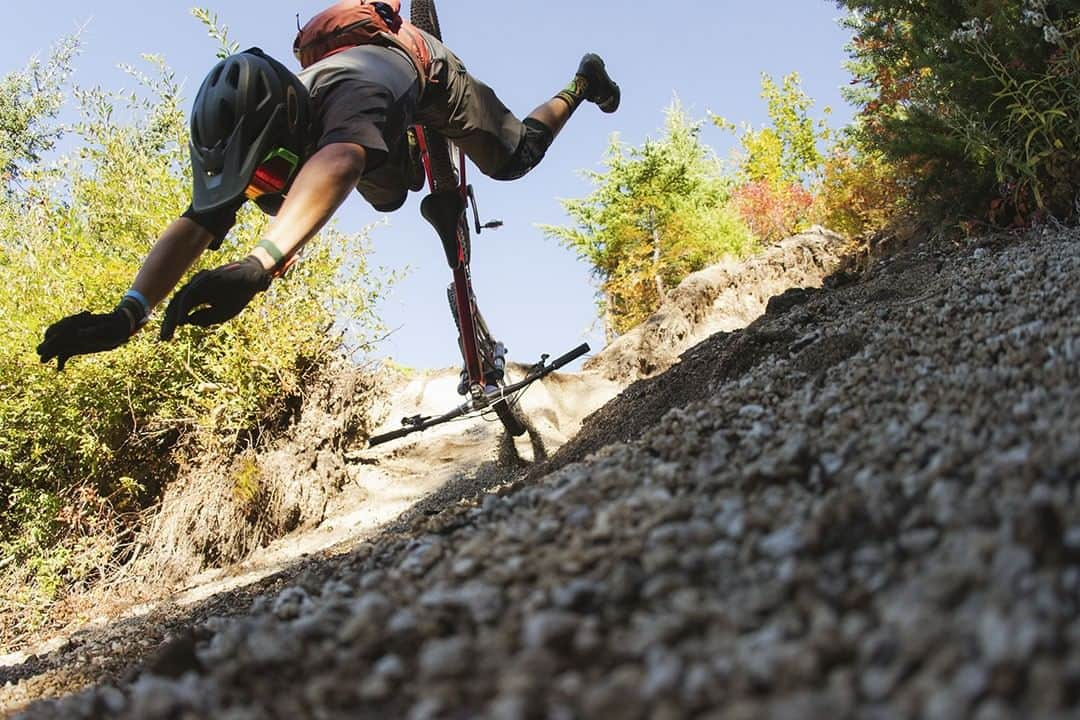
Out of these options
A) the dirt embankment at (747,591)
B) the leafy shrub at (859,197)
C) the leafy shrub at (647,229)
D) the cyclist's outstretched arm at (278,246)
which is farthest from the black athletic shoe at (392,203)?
the leafy shrub at (647,229)

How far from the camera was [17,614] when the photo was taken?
4730 mm

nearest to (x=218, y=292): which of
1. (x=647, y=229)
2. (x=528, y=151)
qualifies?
(x=528, y=151)

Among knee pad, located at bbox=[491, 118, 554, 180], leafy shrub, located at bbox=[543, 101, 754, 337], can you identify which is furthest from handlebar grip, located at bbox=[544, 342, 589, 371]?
leafy shrub, located at bbox=[543, 101, 754, 337]

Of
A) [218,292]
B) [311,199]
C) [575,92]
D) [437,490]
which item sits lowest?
[437,490]

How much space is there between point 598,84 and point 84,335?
2.85 metres

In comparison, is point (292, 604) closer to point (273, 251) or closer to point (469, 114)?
point (273, 251)

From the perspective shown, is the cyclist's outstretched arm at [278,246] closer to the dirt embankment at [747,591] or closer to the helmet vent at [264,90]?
the helmet vent at [264,90]

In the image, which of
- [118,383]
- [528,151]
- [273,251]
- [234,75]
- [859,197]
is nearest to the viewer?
[273,251]

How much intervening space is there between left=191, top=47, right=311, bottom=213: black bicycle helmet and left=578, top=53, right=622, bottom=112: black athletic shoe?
1909 mm

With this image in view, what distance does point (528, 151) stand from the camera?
3.65 meters

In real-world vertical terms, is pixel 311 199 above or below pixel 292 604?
above

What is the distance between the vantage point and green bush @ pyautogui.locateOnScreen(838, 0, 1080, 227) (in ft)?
12.0

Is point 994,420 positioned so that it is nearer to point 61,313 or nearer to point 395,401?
point 61,313

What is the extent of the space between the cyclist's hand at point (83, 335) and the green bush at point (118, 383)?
3.09 m
